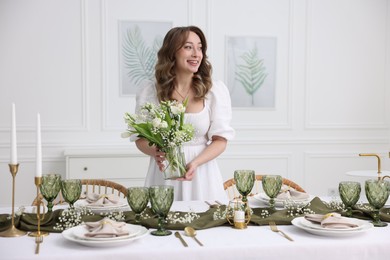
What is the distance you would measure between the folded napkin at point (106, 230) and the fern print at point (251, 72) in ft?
12.1

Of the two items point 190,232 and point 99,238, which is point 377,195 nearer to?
point 190,232

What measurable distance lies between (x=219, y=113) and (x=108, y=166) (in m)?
1.92

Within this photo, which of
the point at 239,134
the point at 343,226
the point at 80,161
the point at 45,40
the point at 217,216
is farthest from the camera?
the point at 239,134

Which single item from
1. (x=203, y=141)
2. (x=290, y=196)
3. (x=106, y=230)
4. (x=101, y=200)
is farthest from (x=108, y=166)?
(x=106, y=230)

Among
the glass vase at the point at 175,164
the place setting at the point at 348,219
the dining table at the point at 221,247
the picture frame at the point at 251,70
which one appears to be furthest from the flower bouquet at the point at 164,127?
the picture frame at the point at 251,70

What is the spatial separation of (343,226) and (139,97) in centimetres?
153

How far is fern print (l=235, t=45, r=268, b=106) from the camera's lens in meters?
5.38

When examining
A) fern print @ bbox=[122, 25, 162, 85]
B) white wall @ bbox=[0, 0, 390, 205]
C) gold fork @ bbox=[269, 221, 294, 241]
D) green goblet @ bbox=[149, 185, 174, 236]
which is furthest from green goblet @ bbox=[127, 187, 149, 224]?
fern print @ bbox=[122, 25, 162, 85]

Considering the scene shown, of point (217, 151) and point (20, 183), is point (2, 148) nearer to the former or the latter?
point (20, 183)

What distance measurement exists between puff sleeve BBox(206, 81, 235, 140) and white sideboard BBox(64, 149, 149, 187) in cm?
175

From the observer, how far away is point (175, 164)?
8.14 feet

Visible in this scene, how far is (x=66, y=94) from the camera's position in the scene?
509 cm

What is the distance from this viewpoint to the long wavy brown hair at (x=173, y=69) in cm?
303

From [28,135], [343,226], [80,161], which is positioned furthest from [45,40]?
[343,226]
